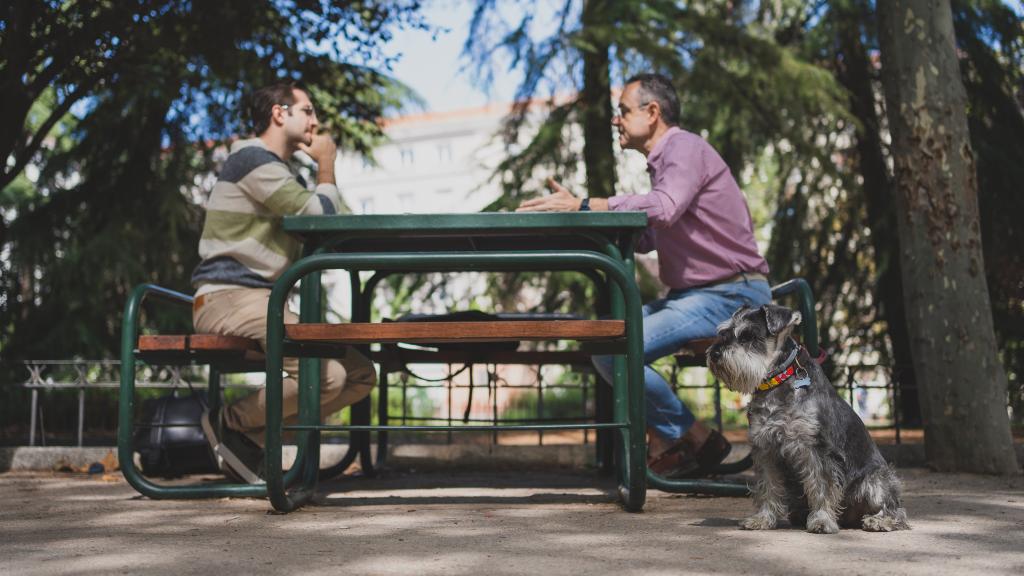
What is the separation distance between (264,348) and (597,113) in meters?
6.82

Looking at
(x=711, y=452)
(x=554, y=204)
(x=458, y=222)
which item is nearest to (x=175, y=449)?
(x=458, y=222)

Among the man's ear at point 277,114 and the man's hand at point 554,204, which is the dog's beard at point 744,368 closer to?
the man's hand at point 554,204

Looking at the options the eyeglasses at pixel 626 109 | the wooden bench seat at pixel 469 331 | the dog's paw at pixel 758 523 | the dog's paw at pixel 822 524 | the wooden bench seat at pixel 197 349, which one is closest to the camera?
the dog's paw at pixel 822 524

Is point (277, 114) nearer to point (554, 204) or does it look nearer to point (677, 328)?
point (554, 204)

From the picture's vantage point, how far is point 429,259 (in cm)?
366

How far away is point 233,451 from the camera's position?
4.66 m

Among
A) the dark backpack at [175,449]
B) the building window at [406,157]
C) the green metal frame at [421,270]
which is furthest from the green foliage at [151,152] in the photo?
the building window at [406,157]

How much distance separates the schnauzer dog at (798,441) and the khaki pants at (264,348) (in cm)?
168

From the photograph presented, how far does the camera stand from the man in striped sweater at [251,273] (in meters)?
4.47

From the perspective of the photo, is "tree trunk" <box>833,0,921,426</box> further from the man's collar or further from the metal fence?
the man's collar

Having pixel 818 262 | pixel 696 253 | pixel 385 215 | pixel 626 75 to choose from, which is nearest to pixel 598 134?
pixel 626 75

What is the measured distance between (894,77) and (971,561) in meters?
3.86

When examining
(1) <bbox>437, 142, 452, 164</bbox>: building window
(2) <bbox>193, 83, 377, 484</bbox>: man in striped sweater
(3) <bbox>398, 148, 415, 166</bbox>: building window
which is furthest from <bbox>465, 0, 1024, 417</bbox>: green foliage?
(3) <bbox>398, 148, 415, 166</bbox>: building window

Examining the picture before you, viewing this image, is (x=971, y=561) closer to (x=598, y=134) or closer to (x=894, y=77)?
(x=894, y=77)
